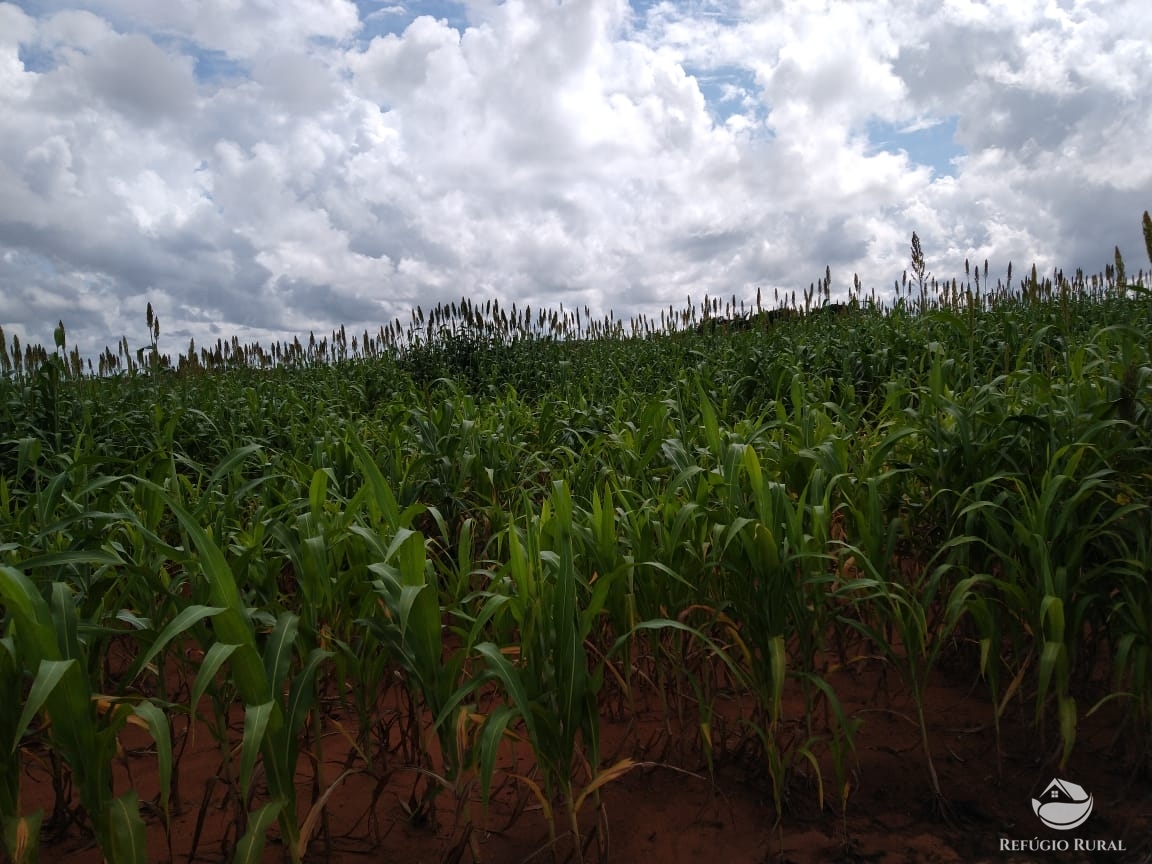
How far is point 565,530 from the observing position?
194 centimetres

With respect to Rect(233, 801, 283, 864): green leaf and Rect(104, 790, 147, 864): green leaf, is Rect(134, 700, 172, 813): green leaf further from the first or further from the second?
Rect(233, 801, 283, 864): green leaf

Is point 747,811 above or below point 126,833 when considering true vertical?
below

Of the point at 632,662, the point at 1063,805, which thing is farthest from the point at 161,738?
the point at 1063,805

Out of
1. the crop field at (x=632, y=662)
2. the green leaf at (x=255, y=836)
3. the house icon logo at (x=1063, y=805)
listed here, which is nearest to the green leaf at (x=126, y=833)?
the crop field at (x=632, y=662)

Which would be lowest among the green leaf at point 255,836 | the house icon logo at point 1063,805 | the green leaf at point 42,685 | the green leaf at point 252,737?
the house icon logo at point 1063,805

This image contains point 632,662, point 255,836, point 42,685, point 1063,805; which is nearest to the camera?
point 42,685

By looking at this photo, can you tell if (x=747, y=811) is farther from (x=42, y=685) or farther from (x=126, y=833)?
(x=42, y=685)

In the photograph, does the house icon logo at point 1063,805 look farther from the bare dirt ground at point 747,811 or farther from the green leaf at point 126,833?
the green leaf at point 126,833

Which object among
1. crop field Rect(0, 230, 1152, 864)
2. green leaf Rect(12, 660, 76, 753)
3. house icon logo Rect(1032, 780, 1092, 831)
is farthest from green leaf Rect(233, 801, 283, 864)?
house icon logo Rect(1032, 780, 1092, 831)

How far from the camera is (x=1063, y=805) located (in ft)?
6.14

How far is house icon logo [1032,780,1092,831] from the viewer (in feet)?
6.01

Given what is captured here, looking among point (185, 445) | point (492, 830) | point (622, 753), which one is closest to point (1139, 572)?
point (622, 753)

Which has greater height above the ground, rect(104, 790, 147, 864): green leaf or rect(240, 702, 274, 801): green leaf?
rect(240, 702, 274, 801): green leaf

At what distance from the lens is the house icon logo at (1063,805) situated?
6.01 feet
